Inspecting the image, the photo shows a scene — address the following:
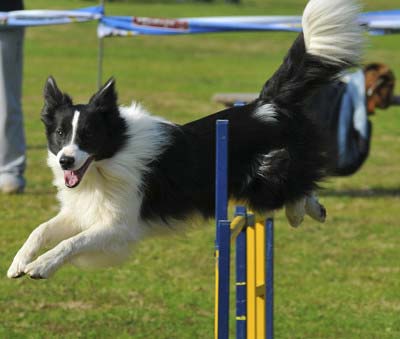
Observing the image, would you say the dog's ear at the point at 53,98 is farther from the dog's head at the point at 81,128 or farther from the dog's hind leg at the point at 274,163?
the dog's hind leg at the point at 274,163

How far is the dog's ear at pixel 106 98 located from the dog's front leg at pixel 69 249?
0.55 m

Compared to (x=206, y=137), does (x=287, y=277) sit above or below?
below

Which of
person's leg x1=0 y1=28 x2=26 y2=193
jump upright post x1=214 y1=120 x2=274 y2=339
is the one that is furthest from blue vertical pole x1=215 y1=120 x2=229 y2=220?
person's leg x1=0 y1=28 x2=26 y2=193

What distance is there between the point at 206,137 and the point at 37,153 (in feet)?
23.8

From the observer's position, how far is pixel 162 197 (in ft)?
15.7

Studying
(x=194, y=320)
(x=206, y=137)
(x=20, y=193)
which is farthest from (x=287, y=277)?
(x=20, y=193)

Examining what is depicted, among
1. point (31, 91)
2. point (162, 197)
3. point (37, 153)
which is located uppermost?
point (162, 197)

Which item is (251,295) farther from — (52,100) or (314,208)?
(52,100)

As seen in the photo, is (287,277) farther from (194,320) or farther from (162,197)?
(162,197)

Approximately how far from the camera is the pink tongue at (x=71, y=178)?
4555 mm

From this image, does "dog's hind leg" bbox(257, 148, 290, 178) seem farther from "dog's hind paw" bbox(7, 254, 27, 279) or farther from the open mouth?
"dog's hind paw" bbox(7, 254, 27, 279)

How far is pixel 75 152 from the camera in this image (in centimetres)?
444

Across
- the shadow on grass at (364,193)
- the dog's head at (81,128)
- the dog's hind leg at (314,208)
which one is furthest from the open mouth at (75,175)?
the shadow on grass at (364,193)

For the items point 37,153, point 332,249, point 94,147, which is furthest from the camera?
point 37,153
